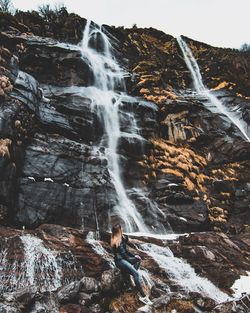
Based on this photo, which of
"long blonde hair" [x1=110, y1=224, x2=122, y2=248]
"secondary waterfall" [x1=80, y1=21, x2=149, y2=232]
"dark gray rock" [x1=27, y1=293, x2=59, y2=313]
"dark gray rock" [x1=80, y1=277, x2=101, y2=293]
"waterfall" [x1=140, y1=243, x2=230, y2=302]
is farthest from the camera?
"secondary waterfall" [x1=80, y1=21, x2=149, y2=232]

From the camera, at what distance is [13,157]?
18.5 meters

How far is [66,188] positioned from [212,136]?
1262 cm

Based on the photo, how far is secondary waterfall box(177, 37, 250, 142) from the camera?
2980cm

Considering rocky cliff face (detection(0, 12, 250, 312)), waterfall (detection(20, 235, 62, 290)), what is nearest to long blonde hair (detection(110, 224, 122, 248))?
rocky cliff face (detection(0, 12, 250, 312))

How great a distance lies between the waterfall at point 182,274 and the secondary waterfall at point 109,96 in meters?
3.76

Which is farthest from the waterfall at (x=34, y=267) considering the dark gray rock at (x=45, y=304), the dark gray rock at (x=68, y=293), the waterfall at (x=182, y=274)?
the waterfall at (x=182, y=274)

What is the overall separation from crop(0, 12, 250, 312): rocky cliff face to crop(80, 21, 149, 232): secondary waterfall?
38 cm

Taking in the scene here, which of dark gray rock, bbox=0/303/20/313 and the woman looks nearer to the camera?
dark gray rock, bbox=0/303/20/313

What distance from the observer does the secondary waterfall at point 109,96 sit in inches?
794

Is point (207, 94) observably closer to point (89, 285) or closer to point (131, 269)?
point (131, 269)

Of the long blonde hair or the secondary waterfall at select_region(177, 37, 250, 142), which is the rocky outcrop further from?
the secondary waterfall at select_region(177, 37, 250, 142)

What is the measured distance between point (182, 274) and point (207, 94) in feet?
74.0

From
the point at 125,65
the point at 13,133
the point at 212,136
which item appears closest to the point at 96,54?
the point at 125,65

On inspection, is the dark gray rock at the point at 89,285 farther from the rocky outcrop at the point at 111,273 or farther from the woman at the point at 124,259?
the woman at the point at 124,259
